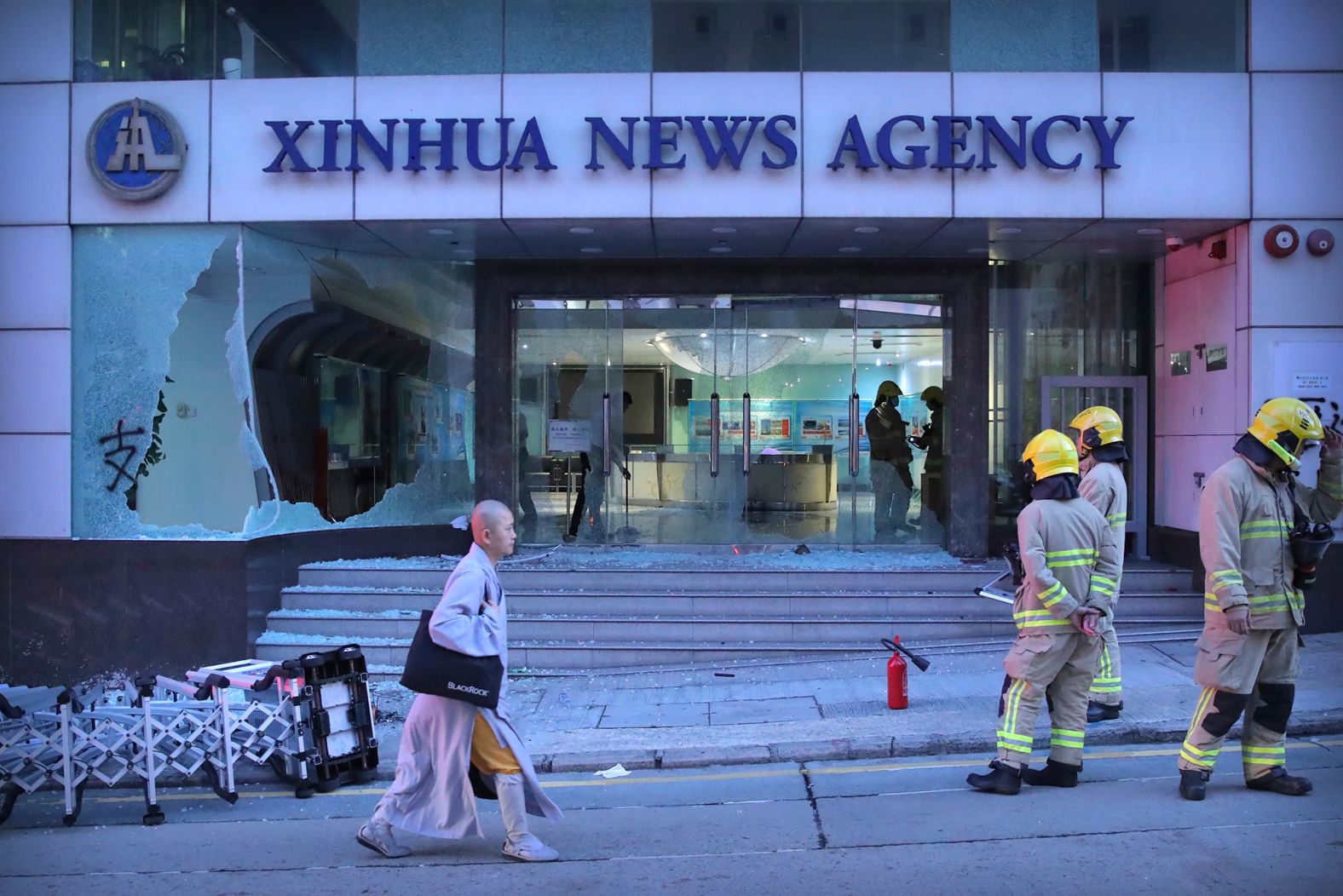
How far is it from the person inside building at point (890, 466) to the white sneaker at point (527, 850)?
27.3 ft

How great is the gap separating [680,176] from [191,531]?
5.56m

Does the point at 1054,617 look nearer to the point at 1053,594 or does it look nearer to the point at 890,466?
the point at 1053,594

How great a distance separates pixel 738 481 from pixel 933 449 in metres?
2.26

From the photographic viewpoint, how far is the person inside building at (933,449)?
12.8 metres

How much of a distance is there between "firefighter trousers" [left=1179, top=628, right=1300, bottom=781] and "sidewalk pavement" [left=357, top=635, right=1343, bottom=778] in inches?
51.6

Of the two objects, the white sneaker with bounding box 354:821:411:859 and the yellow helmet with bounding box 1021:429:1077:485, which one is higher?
the yellow helmet with bounding box 1021:429:1077:485

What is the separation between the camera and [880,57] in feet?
35.5

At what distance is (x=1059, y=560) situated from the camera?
601 cm

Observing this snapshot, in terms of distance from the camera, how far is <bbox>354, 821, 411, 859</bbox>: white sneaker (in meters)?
5.43

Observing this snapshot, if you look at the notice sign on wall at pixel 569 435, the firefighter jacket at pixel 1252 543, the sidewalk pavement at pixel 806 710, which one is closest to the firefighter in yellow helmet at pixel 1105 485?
the sidewalk pavement at pixel 806 710

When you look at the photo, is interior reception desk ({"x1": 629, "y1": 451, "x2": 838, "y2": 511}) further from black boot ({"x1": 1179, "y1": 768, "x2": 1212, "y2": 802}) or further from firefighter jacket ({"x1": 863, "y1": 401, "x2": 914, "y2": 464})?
black boot ({"x1": 1179, "y1": 768, "x2": 1212, "y2": 802})

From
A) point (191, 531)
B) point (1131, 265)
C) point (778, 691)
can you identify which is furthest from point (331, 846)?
point (1131, 265)

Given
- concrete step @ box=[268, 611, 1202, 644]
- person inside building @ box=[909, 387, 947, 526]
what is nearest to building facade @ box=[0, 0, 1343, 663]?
concrete step @ box=[268, 611, 1202, 644]

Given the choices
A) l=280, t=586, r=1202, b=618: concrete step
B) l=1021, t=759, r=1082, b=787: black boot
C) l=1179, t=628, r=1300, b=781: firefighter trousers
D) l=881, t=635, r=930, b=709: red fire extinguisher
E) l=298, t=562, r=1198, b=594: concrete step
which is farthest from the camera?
l=298, t=562, r=1198, b=594: concrete step
